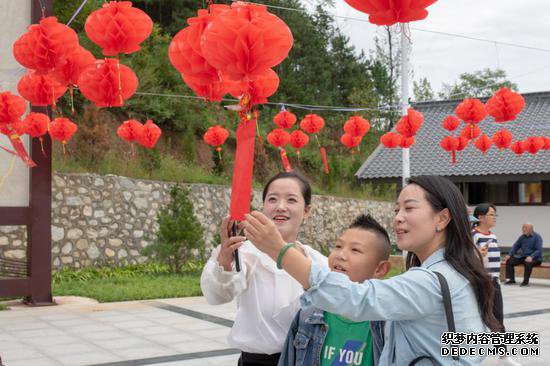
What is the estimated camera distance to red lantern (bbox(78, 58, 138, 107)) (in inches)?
252

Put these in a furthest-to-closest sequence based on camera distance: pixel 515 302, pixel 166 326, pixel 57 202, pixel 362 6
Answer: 1. pixel 57 202
2. pixel 515 302
3. pixel 166 326
4. pixel 362 6

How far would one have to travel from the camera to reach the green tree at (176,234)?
14180 millimetres

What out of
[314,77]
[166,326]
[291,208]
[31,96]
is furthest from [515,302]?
[314,77]

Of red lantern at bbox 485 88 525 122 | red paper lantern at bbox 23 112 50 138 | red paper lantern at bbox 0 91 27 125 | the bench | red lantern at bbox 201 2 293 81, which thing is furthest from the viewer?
the bench

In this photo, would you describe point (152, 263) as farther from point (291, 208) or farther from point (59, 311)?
point (291, 208)

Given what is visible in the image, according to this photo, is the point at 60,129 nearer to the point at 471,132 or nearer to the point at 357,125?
the point at 357,125

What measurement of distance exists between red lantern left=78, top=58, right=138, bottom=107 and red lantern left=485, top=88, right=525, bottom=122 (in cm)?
605

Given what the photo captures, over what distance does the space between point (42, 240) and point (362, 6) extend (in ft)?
27.3

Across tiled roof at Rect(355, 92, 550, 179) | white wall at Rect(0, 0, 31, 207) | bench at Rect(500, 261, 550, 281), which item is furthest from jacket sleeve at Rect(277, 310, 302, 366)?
tiled roof at Rect(355, 92, 550, 179)

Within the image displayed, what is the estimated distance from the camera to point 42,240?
33.9 ft

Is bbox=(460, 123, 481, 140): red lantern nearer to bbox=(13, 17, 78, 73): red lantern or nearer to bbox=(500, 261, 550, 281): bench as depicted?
bbox=(500, 261, 550, 281): bench

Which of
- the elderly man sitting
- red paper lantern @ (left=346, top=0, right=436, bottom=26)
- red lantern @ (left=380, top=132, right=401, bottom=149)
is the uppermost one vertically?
red lantern @ (left=380, top=132, right=401, bottom=149)

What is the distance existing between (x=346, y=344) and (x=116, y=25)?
398 cm

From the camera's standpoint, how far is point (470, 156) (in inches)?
811
